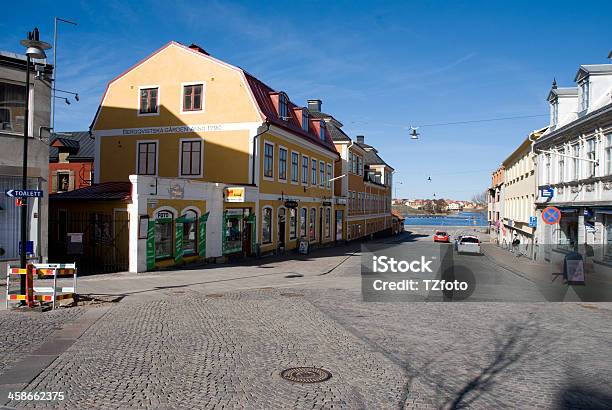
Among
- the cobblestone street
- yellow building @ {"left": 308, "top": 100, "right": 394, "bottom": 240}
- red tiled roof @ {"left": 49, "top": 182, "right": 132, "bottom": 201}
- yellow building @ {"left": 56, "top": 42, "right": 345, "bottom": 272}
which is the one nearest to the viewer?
the cobblestone street

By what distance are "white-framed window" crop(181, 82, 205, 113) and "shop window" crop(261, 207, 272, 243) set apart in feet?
22.5

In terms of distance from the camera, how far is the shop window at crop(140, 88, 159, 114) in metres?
→ 28.9

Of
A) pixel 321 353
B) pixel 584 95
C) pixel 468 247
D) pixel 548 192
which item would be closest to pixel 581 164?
pixel 584 95

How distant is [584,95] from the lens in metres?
25.3

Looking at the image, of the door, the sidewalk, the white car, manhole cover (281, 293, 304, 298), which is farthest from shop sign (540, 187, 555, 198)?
manhole cover (281, 293, 304, 298)

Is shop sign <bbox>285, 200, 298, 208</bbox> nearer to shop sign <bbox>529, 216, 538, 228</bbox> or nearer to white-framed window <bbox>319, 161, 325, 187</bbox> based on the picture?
white-framed window <bbox>319, 161, 325, 187</bbox>

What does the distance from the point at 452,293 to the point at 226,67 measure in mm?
17878

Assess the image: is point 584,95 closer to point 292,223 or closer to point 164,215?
point 292,223

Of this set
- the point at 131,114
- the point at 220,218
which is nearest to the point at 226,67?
the point at 131,114

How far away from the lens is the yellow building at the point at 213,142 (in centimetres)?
2516

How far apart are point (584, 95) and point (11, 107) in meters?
25.5

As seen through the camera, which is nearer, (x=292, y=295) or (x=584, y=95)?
(x=292, y=295)

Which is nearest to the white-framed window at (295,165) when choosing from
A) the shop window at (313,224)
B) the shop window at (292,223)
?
the shop window at (292,223)

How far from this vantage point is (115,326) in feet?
34.7
